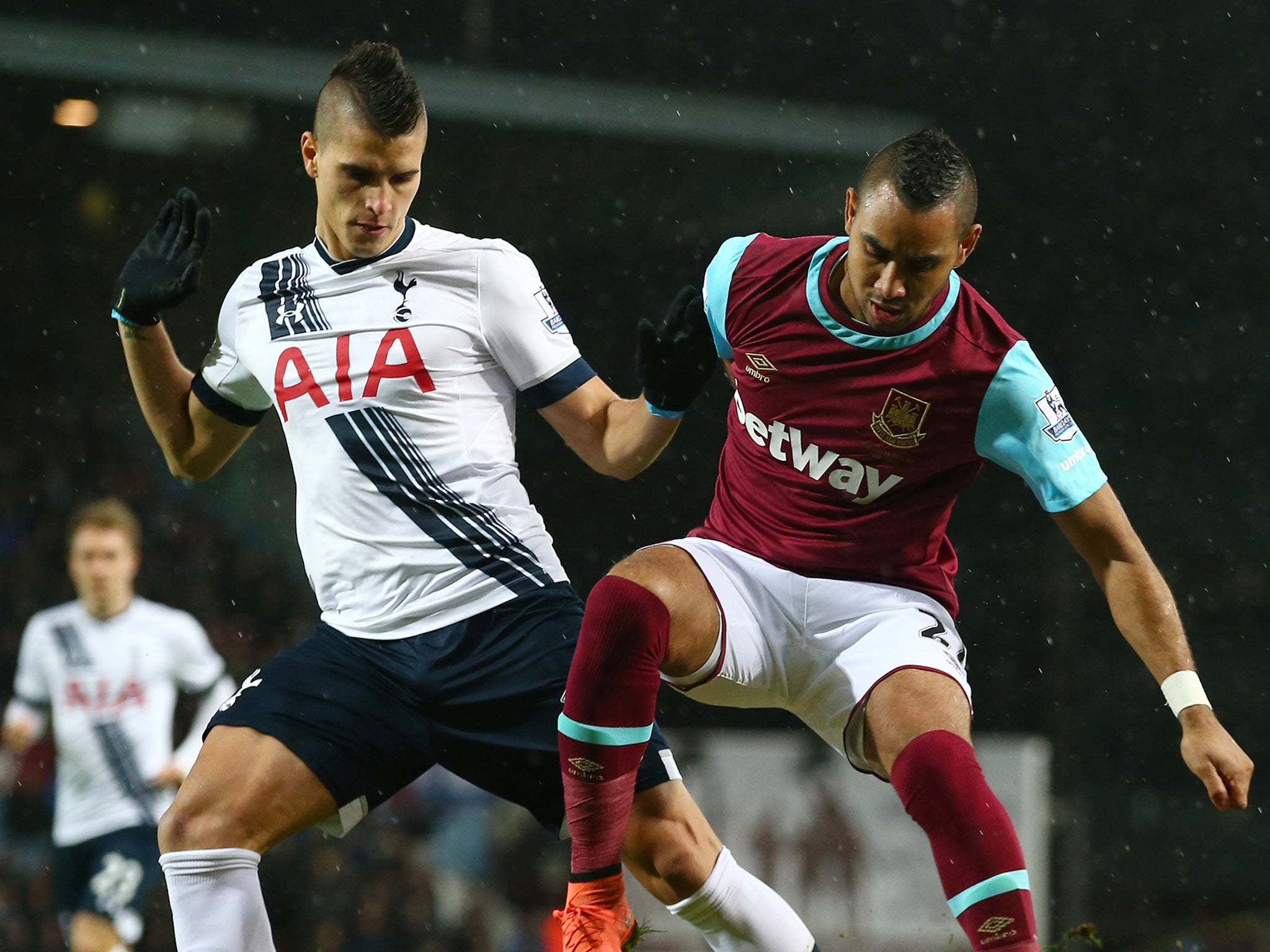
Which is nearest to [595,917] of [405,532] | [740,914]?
[740,914]

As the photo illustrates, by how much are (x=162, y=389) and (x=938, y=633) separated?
1.66 m

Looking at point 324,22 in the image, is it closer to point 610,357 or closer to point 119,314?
point 610,357

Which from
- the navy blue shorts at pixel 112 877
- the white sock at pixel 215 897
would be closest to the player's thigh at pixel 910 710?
the white sock at pixel 215 897

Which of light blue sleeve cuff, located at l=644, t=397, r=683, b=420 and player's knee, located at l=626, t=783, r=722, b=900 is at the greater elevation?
light blue sleeve cuff, located at l=644, t=397, r=683, b=420

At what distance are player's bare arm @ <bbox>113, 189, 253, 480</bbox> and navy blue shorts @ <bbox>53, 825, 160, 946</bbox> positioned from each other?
2.39 meters

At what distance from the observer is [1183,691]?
2.40 m

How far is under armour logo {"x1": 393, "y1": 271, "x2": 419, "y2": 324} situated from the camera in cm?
281

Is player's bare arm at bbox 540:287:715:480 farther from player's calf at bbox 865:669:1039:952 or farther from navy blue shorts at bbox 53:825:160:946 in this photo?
navy blue shorts at bbox 53:825:160:946

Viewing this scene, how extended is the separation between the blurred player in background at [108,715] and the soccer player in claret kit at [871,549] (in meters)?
2.80

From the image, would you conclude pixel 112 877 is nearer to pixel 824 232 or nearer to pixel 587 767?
pixel 587 767

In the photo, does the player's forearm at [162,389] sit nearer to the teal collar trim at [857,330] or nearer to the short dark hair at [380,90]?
the short dark hair at [380,90]

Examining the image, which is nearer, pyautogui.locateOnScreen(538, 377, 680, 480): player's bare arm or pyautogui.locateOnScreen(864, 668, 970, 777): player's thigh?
pyautogui.locateOnScreen(864, 668, 970, 777): player's thigh

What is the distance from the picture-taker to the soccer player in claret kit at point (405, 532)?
8.47ft

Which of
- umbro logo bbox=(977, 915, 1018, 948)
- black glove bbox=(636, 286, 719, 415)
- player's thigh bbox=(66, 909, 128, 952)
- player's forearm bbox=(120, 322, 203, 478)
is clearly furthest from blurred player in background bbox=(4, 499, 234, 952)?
umbro logo bbox=(977, 915, 1018, 948)
